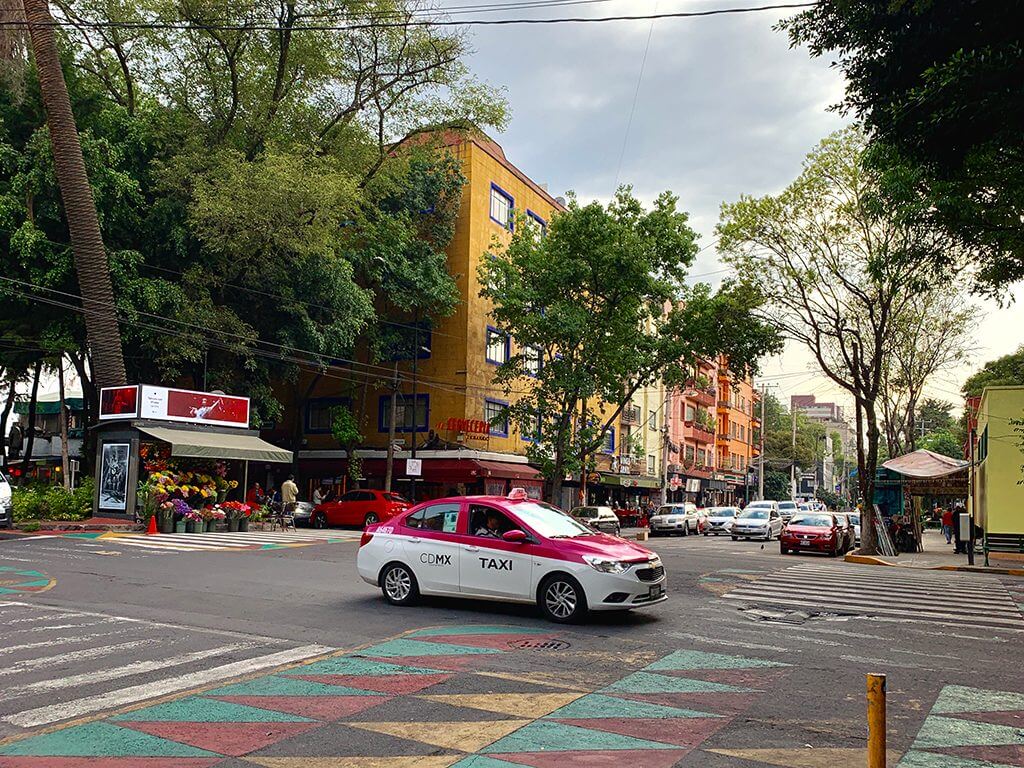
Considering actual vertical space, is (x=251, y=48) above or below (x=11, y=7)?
above

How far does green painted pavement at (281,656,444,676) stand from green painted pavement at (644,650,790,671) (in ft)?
7.31

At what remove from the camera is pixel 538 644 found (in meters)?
9.59

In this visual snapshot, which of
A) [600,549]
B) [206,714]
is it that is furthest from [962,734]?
[206,714]

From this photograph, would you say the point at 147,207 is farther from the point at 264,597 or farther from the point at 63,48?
the point at 264,597

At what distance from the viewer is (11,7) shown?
82.2ft

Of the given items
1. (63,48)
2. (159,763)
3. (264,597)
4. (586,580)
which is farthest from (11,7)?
(159,763)

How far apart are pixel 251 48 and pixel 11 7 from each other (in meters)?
9.14

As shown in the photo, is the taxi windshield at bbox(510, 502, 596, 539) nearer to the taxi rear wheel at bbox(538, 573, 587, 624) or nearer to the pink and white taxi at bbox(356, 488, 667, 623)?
the pink and white taxi at bbox(356, 488, 667, 623)

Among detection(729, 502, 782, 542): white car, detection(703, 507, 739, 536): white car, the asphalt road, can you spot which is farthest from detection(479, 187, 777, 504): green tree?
the asphalt road

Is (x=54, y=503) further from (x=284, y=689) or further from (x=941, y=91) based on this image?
(x=941, y=91)

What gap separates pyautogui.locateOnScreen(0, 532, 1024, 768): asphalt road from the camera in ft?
19.6

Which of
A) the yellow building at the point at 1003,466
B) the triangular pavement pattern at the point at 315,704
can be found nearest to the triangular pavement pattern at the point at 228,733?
the triangular pavement pattern at the point at 315,704

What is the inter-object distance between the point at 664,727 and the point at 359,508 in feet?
93.7

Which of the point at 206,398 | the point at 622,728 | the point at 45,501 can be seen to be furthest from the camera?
the point at 206,398
